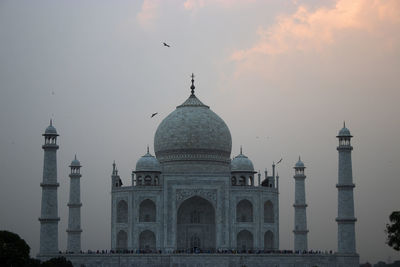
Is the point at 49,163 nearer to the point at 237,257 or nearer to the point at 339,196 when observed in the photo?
the point at 237,257

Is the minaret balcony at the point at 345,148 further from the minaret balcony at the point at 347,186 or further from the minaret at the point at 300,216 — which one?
the minaret at the point at 300,216

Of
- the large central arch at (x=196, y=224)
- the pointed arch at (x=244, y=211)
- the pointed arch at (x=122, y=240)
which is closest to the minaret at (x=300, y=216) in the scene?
the pointed arch at (x=244, y=211)

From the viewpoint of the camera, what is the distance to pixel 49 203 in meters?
51.2

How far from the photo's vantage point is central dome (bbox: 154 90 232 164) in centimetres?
5684

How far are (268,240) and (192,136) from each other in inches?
316

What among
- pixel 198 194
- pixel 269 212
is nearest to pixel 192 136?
pixel 198 194

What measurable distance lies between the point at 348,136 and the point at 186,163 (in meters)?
10.4

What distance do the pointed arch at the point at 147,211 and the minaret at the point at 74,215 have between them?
17.5 ft

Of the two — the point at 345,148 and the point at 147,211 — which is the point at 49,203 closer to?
the point at 147,211

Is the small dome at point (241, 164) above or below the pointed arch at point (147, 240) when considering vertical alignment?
above

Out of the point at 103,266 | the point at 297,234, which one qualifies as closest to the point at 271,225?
the point at 297,234

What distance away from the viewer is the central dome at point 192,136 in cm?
5684

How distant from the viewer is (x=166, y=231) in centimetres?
5347

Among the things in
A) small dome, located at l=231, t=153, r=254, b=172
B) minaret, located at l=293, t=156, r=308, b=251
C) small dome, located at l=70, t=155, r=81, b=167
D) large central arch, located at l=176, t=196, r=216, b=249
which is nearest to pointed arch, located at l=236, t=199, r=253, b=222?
large central arch, located at l=176, t=196, r=216, b=249
